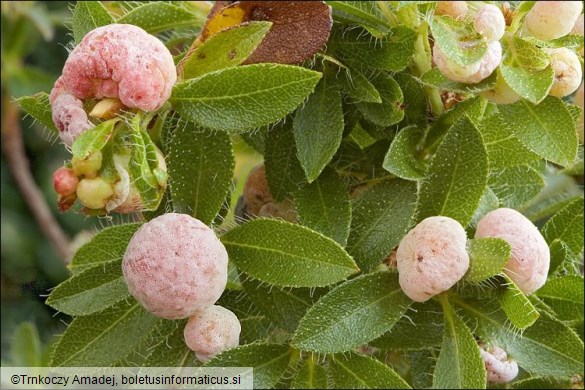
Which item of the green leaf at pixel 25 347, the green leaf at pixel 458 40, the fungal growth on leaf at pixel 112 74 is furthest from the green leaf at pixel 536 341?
the green leaf at pixel 25 347

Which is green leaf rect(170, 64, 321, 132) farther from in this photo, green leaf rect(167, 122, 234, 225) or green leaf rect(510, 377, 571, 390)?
green leaf rect(510, 377, 571, 390)

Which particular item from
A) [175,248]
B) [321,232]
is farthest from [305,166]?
[175,248]

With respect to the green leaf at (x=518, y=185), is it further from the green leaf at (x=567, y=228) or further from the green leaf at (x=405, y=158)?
the green leaf at (x=405, y=158)

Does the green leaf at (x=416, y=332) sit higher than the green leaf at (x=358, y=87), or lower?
lower

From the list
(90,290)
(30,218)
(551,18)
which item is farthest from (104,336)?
(30,218)

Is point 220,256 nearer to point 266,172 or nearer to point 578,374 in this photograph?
point 266,172
